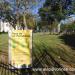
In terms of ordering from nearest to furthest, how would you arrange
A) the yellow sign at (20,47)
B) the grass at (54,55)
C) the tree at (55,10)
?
1. the yellow sign at (20,47)
2. the grass at (54,55)
3. the tree at (55,10)

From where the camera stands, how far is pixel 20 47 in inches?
280

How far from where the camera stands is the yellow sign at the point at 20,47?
7.07 metres

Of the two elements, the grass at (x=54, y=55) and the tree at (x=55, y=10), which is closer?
the grass at (x=54, y=55)

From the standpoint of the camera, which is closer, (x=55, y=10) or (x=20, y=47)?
(x=20, y=47)

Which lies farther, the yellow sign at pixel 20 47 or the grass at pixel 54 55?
the grass at pixel 54 55

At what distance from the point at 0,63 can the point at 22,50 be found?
17.2 feet

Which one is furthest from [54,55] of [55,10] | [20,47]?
[55,10]

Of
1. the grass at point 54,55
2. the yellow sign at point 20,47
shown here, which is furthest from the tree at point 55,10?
the yellow sign at point 20,47

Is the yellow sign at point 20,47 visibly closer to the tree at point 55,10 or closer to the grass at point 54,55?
the grass at point 54,55

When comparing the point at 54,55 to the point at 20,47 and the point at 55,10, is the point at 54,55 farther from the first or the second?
the point at 55,10

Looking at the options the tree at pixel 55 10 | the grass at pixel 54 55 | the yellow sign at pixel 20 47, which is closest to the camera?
the yellow sign at pixel 20 47

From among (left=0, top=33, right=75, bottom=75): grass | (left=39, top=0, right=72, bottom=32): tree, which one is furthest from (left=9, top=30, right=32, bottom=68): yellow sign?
(left=39, top=0, right=72, bottom=32): tree

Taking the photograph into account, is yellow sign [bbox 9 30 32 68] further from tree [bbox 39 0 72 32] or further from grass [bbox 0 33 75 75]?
tree [bbox 39 0 72 32]

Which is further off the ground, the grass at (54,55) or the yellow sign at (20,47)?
the yellow sign at (20,47)
